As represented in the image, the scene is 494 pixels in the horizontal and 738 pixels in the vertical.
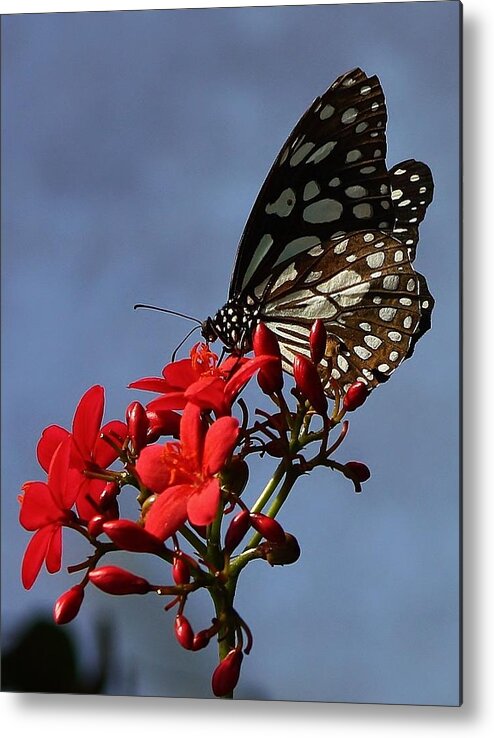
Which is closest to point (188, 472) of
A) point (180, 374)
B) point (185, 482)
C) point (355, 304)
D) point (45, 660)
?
point (185, 482)

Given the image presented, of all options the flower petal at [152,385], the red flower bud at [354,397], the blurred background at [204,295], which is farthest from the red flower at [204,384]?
the blurred background at [204,295]

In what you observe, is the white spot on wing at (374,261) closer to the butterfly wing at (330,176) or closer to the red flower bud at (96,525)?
the butterfly wing at (330,176)

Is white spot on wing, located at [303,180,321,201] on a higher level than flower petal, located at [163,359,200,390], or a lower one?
higher

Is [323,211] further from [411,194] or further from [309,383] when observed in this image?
[309,383]

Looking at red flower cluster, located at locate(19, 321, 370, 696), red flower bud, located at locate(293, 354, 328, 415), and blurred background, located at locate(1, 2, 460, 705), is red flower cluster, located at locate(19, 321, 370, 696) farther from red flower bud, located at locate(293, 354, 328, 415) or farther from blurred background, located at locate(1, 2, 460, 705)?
blurred background, located at locate(1, 2, 460, 705)

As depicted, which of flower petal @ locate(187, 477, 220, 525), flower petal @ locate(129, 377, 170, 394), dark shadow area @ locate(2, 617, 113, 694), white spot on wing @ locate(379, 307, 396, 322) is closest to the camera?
flower petal @ locate(187, 477, 220, 525)

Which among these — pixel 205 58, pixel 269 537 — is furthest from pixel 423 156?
pixel 269 537

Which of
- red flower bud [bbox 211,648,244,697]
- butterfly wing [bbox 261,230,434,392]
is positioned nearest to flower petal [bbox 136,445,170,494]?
red flower bud [bbox 211,648,244,697]

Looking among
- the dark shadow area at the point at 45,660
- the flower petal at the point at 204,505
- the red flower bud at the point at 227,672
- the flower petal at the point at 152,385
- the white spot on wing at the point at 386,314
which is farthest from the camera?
the dark shadow area at the point at 45,660
